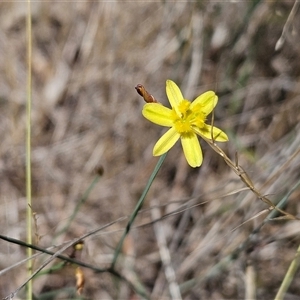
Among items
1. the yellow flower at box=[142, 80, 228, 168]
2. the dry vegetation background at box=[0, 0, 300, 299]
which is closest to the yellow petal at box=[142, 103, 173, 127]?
the yellow flower at box=[142, 80, 228, 168]

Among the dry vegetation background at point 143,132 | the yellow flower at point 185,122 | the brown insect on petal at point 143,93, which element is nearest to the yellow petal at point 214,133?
the yellow flower at point 185,122

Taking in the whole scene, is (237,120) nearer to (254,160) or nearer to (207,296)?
(254,160)

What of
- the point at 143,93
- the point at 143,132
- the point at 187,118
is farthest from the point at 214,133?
the point at 143,132

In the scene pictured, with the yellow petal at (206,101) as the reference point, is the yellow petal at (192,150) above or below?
below

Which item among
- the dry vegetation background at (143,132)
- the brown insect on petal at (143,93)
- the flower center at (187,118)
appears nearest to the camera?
the brown insect on petal at (143,93)

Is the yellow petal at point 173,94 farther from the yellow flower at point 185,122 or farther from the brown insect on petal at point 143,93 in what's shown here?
the brown insect on petal at point 143,93

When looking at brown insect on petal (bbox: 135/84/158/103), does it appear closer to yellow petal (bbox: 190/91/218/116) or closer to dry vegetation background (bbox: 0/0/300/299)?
yellow petal (bbox: 190/91/218/116)

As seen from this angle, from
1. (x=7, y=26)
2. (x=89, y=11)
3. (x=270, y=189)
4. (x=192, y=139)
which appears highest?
(x=7, y=26)

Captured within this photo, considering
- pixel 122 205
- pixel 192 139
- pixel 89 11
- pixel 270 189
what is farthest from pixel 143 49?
pixel 192 139
